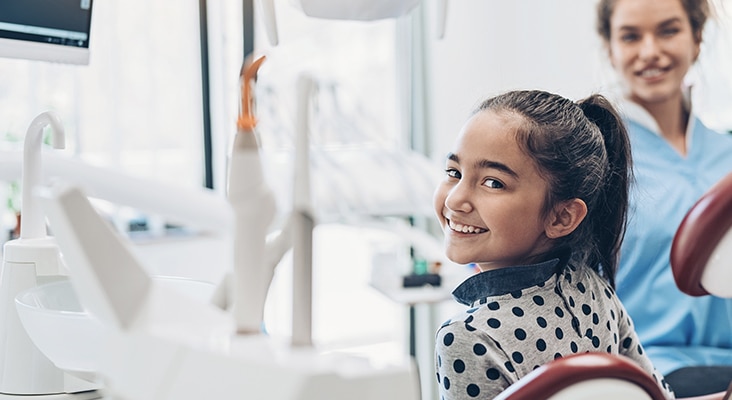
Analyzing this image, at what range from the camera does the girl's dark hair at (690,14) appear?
220cm

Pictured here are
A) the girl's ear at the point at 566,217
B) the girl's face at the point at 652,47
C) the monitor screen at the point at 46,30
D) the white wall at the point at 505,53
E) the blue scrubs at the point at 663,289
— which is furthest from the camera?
the white wall at the point at 505,53

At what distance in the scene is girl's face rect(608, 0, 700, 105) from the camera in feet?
7.02

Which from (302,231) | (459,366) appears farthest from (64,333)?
(459,366)

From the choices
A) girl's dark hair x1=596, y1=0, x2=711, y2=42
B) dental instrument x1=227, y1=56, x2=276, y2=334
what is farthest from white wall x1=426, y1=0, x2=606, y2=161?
dental instrument x1=227, y1=56, x2=276, y2=334

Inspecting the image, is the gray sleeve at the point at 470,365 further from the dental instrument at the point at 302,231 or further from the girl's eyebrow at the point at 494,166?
the dental instrument at the point at 302,231

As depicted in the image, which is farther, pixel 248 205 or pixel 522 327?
pixel 522 327

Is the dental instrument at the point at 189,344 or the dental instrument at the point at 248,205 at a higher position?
the dental instrument at the point at 248,205

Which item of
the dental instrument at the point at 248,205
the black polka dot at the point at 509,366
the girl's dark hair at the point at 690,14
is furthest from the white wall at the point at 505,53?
the dental instrument at the point at 248,205

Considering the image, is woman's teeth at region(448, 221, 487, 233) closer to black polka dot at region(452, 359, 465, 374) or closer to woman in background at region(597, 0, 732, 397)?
black polka dot at region(452, 359, 465, 374)

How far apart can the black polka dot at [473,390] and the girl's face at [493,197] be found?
198 mm

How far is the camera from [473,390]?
0.91 metres

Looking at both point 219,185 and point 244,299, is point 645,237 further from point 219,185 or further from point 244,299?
point 219,185

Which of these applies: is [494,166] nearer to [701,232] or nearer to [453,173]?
[453,173]

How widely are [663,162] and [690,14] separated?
1.41ft
